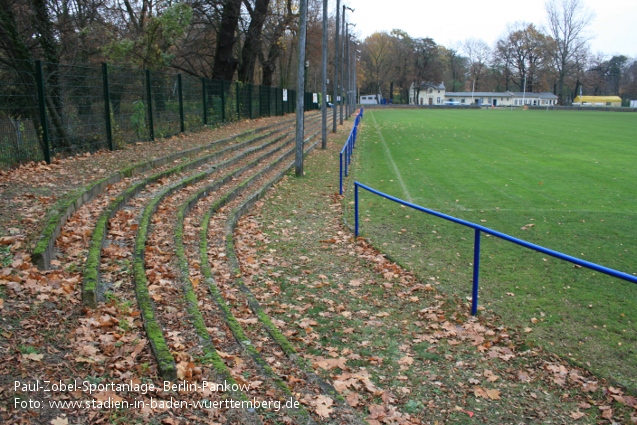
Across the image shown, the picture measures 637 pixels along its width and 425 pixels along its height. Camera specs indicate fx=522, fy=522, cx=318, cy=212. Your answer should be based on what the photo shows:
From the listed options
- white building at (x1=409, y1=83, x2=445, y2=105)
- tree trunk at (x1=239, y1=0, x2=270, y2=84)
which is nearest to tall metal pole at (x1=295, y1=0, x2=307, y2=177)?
tree trunk at (x1=239, y1=0, x2=270, y2=84)

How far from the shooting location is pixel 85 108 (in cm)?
1314

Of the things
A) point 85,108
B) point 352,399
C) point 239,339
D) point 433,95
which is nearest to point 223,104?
point 85,108

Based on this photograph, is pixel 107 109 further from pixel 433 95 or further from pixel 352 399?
pixel 433 95

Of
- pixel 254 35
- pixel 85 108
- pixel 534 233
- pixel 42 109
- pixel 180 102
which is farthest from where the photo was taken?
pixel 254 35

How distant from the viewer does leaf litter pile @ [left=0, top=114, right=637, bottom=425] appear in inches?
144

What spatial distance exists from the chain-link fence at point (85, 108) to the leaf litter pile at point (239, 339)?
259 cm

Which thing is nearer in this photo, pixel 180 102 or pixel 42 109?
pixel 42 109

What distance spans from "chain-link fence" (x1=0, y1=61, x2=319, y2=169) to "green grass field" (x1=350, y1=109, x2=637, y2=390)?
6.74m

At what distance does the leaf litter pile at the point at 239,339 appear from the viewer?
366 cm

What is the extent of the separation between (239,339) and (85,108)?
1044 cm

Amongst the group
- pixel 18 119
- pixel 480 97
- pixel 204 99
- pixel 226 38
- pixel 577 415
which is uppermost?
pixel 480 97

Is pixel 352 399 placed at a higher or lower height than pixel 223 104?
lower

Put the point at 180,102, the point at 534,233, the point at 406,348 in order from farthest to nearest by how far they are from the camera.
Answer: the point at 180,102 < the point at 534,233 < the point at 406,348

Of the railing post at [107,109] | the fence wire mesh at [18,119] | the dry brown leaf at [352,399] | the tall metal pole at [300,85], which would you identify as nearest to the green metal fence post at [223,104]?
the tall metal pole at [300,85]
